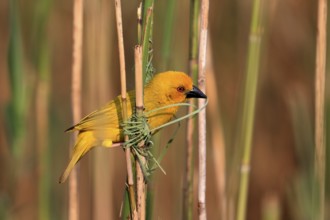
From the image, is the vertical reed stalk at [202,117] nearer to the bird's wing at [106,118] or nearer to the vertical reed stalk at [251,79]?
the vertical reed stalk at [251,79]

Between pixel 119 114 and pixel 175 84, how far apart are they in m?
0.24

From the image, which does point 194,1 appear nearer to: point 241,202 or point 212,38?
point 241,202

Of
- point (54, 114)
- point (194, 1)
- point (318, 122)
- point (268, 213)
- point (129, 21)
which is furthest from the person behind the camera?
point (129, 21)

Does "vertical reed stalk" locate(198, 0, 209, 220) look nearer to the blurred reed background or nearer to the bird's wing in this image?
the blurred reed background

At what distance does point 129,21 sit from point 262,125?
3.22 ft

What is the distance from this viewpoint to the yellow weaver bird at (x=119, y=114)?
79.4 inches

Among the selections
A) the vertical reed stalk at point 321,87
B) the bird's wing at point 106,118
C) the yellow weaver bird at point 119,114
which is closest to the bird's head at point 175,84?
the yellow weaver bird at point 119,114

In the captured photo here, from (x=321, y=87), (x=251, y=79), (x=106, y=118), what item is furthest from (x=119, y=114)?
(x=321, y=87)

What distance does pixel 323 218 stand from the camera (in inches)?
87.7

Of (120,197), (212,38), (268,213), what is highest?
(212,38)

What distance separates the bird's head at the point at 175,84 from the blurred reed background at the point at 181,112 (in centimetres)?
8

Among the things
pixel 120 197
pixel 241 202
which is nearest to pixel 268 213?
pixel 241 202

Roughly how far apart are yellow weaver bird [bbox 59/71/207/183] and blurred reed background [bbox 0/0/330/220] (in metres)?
0.09

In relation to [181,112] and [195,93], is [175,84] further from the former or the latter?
[181,112]
